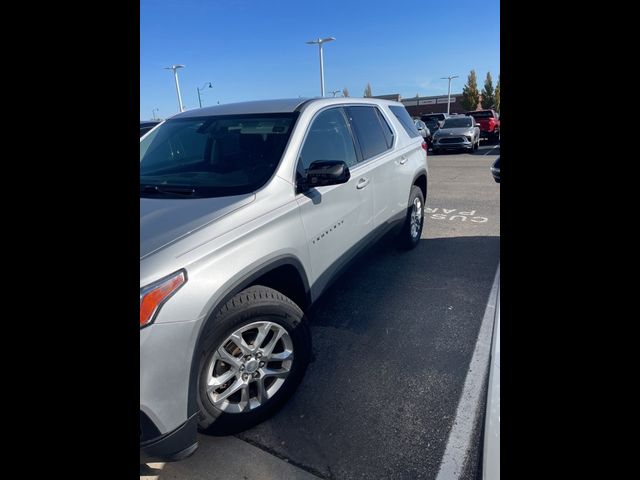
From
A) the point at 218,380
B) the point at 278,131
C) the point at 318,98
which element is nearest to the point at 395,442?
the point at 218,380

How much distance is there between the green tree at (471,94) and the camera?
53.2 meters

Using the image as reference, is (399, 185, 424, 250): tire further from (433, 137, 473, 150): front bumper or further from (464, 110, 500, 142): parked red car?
(464, 110, 500, 142): parked red car

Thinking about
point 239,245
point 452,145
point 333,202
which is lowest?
point 239,245

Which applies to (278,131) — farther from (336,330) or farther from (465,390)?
(465,390)

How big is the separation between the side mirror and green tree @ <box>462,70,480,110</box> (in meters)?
57.8

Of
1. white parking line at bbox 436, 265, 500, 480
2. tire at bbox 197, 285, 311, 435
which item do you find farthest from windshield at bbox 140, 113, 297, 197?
white parking line at bbox 436, 265, 500, 480

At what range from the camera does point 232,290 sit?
189 cm

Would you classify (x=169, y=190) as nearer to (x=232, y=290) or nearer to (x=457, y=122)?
(x=232, y=290)

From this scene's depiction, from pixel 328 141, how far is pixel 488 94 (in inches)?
2385

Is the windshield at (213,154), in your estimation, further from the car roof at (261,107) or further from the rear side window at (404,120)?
the rear side window at (404,120)

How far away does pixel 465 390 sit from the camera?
96.4 inches

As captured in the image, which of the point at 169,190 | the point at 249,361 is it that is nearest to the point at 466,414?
the point at 249,361

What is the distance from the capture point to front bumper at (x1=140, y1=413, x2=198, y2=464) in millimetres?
1651

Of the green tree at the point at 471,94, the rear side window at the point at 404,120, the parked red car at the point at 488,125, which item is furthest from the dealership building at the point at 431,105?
the rear side window at the point at 404,120
